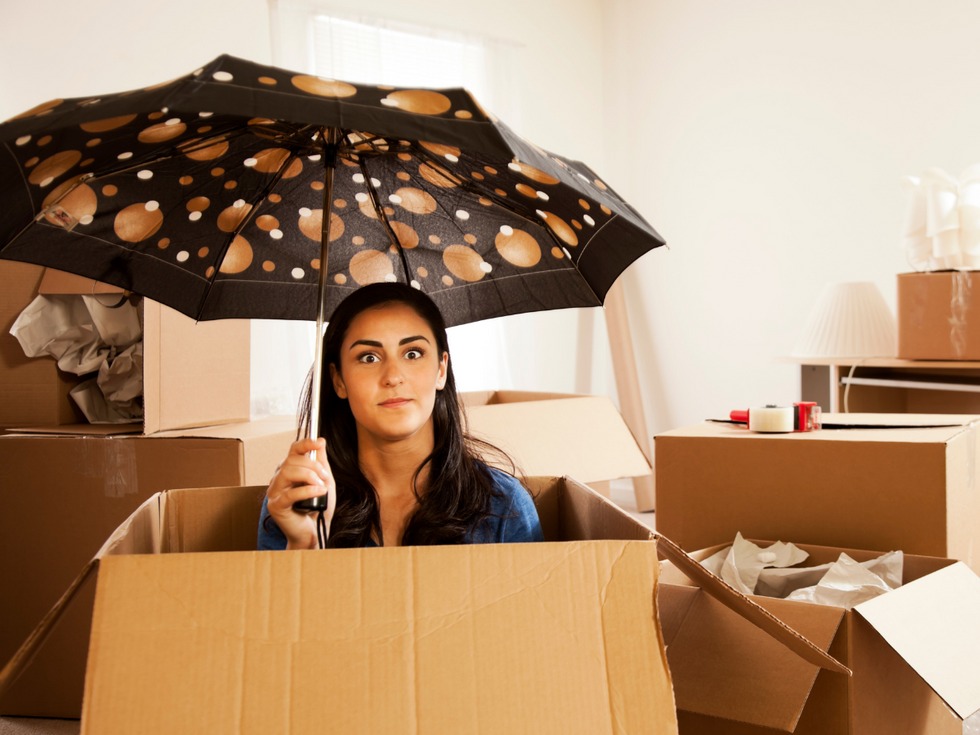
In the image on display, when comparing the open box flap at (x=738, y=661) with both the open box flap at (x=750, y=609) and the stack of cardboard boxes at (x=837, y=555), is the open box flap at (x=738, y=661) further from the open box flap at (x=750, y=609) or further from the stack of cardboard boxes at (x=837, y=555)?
the open box flap at (x=750, y=609)

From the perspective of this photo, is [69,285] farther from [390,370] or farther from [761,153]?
[761,153]

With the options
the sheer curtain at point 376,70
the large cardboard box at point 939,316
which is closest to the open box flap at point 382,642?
the large cardboard box at point 939,316

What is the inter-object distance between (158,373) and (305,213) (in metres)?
0.62

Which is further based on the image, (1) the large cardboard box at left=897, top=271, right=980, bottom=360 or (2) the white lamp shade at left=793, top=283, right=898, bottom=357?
(2) the white lamp shade at left=793, top=283, right=898, bottom=357

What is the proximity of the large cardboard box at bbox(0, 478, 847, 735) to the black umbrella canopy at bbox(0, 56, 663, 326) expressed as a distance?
0.38 m

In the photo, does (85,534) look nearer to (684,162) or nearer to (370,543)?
(370,543)

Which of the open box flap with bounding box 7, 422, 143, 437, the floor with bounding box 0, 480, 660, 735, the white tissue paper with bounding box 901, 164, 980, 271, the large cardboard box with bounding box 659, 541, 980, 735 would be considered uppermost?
the white tissue paper with bounding box 901, 164, 980, 271

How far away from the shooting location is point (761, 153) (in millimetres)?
3486

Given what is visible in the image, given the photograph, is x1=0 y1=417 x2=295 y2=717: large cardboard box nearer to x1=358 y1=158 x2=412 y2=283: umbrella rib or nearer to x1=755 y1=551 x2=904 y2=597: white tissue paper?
x1=358 y1=158 x2=412 y2=283: umbrella rib

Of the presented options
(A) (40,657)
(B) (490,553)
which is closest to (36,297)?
(A) (40,657)

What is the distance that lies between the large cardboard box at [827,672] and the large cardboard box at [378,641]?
1.17 feet

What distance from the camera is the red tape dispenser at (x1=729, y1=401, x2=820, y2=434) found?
1.37 m

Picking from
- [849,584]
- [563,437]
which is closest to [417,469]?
[849,584]

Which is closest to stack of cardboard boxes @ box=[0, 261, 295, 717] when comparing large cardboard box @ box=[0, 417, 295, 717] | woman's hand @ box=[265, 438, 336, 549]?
large cardboard box @ box=[0, 417, 295, 717]
